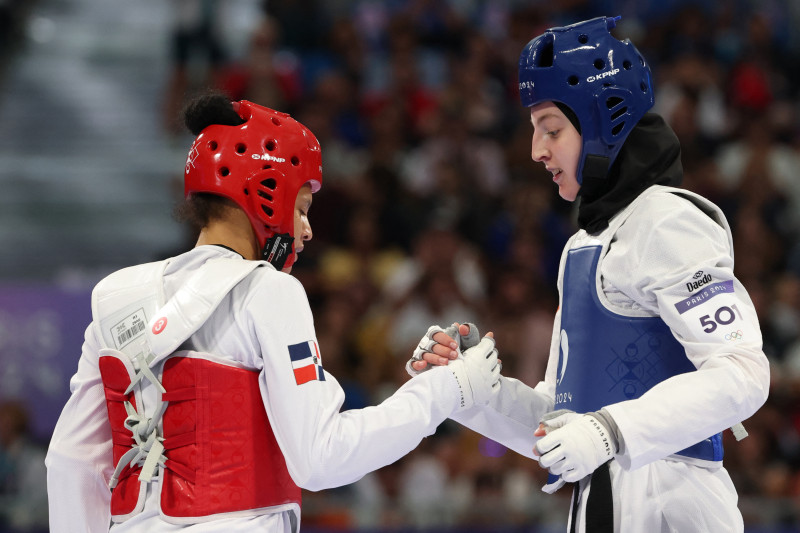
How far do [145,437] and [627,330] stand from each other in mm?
1794

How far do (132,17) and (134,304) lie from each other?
34.9 feet

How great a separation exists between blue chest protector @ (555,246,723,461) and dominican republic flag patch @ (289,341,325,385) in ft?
3.33

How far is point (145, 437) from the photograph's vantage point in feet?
11.8

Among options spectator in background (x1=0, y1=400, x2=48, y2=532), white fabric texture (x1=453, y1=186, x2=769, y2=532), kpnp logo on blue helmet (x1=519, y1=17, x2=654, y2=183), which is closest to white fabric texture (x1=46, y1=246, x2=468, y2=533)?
white fabric texture (x1=453, y1=186, x2=769, y2=532)

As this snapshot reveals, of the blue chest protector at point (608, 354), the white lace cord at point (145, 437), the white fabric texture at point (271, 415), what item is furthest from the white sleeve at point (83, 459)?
the blue chest protector at point (608, 354)

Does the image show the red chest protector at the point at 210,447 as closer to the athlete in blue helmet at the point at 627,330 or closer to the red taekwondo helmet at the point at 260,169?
the red taekwondo helmet at the point at 260,169

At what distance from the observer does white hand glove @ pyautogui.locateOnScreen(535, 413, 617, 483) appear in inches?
131

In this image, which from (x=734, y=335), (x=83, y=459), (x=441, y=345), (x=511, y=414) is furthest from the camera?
(x=511, y=414)

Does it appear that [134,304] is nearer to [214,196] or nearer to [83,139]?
[214,196]

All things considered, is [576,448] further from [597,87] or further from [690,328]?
[597,87]

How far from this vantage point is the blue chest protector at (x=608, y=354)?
3.71 meters

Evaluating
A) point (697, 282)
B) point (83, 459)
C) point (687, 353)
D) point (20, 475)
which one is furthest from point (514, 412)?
point (20, 475)

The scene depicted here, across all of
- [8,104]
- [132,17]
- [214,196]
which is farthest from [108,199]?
[214,196]

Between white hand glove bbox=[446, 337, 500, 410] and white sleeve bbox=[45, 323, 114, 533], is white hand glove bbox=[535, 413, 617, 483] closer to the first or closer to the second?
white hand glove bbox=[446, 337, 500, 410]
